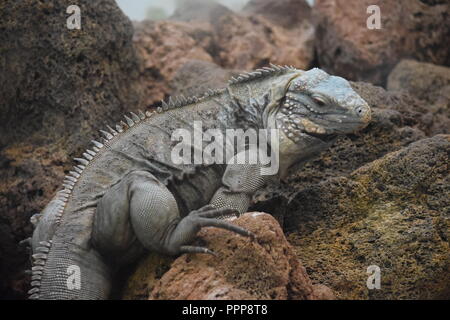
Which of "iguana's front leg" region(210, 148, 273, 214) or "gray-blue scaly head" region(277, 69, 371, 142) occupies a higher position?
"gray-blue scaly head" region(277, 69, 371, 142)

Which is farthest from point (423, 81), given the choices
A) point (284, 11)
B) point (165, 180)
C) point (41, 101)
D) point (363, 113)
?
point (41, 101)

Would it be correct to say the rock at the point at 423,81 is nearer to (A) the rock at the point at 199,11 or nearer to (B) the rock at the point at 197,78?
(B) the rock at the point at 197,78

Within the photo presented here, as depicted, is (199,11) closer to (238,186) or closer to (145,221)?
(238,186)

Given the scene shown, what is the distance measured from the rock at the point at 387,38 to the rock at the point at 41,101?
11.0ft

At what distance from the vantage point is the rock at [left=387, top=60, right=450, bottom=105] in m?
6.41

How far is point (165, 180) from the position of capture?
3631 mm

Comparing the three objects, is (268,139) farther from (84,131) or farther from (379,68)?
(379,68)

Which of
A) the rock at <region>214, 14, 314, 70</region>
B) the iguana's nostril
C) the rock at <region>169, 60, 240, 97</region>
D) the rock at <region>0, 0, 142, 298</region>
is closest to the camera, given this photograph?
the iguana's nostril

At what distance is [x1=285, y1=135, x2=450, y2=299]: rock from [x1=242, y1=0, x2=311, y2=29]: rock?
5216 millimetres

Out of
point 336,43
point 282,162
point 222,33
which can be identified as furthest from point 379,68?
point 282,162

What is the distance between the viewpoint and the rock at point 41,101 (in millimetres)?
4941

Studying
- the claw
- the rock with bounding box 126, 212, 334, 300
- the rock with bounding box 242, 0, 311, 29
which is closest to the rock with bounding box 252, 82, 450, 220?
the rock with bounding box 126, 212, 334, 300

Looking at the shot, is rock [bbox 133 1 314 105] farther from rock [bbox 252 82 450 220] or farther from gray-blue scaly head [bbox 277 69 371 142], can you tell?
gray-blue scaly head [bbox 277 69 371 142]
